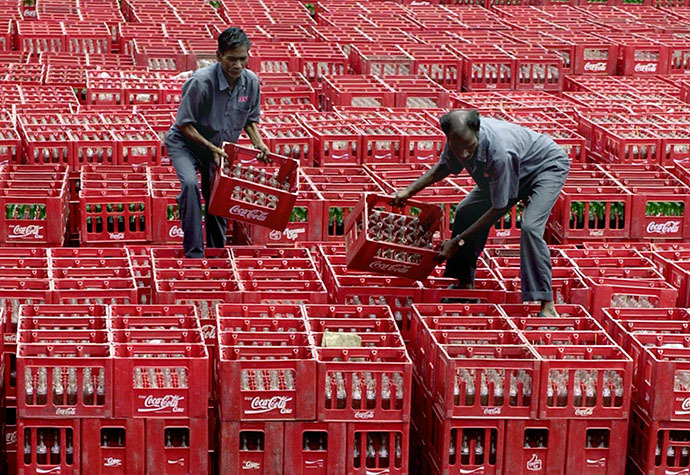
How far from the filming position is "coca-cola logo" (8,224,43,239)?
984 cm

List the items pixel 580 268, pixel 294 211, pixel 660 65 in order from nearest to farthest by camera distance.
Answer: pixel 580 268 → pixel 294 211 → pixel 660 65

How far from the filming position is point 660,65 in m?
17.6

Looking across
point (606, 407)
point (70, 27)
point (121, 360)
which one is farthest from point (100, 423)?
point (70, 27)

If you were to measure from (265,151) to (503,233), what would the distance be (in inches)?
87.5

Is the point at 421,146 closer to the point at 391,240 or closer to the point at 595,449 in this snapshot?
the point at 391,240

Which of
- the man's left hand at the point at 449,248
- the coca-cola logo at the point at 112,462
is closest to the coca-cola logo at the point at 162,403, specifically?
the coca-cola logo at the point at 112,462

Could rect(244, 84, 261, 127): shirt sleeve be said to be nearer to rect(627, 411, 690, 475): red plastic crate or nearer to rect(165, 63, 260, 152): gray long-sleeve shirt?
rect(165, 63, 260, 152): gray long-sleeve shirt

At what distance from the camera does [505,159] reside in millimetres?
7992

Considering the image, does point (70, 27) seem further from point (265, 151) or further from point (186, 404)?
point (186, 404)

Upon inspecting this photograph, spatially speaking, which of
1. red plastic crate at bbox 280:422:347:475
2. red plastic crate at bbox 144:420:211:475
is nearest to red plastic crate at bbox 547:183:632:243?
red plastic crate at bbox 280:422:347:475

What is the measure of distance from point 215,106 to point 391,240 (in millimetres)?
1775

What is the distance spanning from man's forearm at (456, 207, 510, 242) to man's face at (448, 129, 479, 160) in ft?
1.42

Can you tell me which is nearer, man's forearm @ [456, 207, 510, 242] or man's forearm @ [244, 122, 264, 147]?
man's forearm @ [456, 207, 510, 242]

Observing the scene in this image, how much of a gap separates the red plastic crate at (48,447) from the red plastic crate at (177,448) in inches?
15.3
